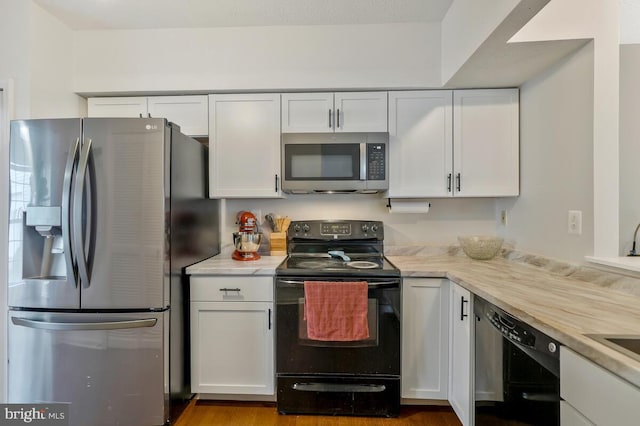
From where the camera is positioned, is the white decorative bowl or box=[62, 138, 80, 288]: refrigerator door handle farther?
the white decorative bowl

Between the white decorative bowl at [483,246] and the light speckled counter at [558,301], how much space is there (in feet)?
0.38

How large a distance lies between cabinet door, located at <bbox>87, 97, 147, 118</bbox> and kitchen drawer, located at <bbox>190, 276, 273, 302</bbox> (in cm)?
131

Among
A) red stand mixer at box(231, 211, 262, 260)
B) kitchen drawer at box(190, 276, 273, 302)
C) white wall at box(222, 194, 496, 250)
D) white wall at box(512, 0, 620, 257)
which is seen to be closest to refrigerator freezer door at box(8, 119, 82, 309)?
kitchen drawer at box(190, 276, 273, 302)

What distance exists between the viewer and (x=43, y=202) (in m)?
1.61

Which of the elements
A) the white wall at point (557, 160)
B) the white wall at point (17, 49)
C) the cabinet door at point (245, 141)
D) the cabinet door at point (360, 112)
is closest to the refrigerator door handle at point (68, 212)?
the white wall at point (17, 49)

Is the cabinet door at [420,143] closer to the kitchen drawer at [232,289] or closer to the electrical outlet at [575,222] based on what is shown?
the electrical outlet at [575,222]

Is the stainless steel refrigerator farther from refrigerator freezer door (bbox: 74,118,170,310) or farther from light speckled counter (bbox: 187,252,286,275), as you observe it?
light speckled counter (bbox: 187,252,286,275)

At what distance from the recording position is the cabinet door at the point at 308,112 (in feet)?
7.02

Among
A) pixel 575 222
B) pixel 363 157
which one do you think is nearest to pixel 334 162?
pixel 363 157

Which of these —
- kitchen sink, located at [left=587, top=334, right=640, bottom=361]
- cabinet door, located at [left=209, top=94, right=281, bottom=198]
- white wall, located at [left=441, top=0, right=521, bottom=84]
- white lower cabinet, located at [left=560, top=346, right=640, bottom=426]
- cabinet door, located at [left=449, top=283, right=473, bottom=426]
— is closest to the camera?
white lower cabinet, located at [left=560, top=346, right=640, bottom=426]

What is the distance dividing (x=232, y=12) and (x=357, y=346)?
7.26 feet

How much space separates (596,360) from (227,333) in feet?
5.52

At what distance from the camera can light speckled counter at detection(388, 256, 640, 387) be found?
0.81 m

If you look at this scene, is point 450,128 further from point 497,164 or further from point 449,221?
point 449,221
